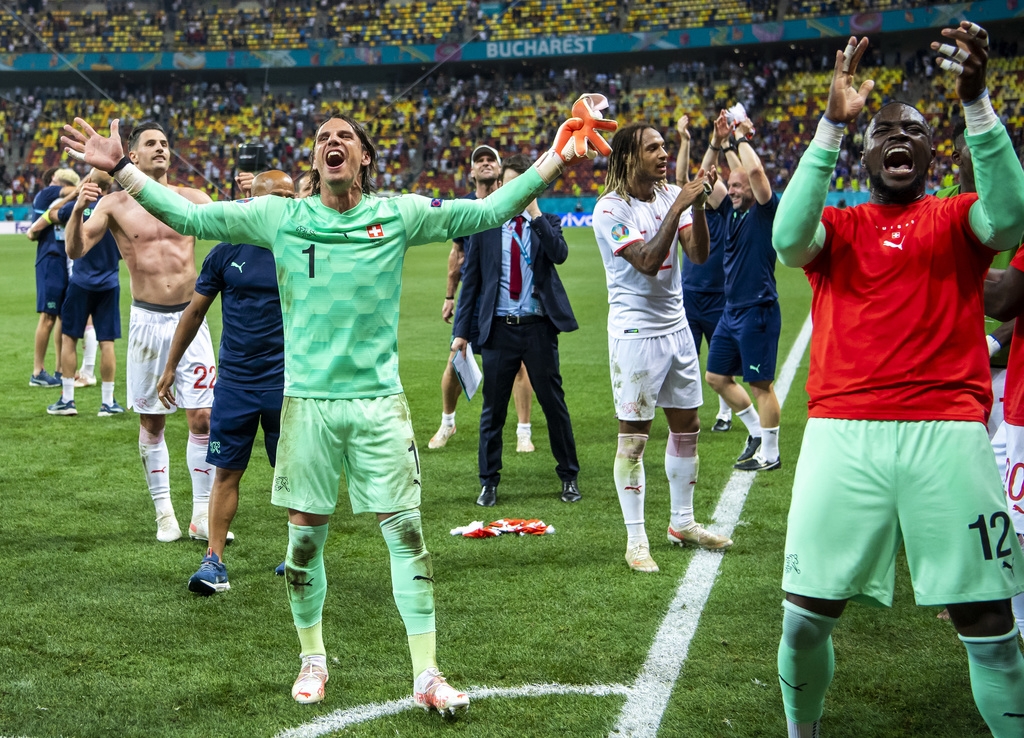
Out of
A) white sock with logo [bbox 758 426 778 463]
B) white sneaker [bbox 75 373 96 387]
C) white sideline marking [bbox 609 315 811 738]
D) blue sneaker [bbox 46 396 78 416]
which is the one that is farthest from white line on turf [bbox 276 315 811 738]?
white sneaker [bbox 75 373 96 387]

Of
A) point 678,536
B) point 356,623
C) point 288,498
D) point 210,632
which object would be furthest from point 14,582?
point 678,536

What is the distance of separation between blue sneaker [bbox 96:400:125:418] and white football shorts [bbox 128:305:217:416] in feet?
13.6

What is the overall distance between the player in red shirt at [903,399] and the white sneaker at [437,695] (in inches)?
50.5

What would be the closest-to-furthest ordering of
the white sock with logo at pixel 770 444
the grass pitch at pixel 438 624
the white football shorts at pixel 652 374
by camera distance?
the grass pitch at pixel 438 624 → the white football shorts at pixel 652 374 → the white sock with logo at pixel 770 444

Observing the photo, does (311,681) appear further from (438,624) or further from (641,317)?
(641,317)

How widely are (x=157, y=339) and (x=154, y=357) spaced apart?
0.37 ft

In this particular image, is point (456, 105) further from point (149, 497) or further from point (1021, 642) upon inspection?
point (1021, 642)

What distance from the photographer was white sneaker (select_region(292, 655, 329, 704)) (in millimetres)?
4133

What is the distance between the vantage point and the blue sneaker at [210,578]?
17.7 ft

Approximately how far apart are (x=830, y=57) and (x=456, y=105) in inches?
657

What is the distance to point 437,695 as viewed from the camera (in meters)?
3.97

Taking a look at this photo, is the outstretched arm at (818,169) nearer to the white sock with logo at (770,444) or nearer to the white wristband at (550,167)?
the white wristband at (550,167)

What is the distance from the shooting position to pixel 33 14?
52750 millimetres

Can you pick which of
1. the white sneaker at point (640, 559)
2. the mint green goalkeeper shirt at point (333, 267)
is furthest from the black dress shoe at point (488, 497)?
the mint green goalkeeper shirt at point (333, 267)
